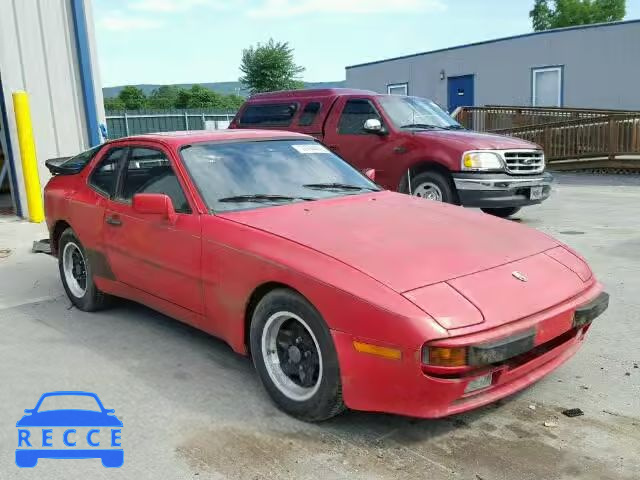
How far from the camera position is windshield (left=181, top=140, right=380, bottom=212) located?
400 centimetres

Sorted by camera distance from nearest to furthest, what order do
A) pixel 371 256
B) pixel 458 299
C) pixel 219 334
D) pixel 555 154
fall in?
pixel 458 299, pixel 371 256, pixel 219 334, pixel 555 154

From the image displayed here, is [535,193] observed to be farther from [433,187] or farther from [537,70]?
[537,70]

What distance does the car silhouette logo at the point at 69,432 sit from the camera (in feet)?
9.99

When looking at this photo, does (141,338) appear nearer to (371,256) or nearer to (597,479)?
(371,256)

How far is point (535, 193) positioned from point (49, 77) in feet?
24.9

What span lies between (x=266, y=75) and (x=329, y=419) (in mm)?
56501

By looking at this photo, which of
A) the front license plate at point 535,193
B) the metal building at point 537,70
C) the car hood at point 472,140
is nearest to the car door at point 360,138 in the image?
the car hood at point 472,140

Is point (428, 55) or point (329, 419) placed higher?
point (428, 55)

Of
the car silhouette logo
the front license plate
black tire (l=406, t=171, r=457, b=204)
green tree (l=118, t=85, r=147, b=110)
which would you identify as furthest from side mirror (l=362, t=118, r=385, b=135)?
green tree (l=118, t=85, r=147, b=110)

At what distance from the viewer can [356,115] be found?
9164 mm

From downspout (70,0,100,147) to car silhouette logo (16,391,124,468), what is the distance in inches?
310

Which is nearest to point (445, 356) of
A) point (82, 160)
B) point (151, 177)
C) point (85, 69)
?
point (151, 177)

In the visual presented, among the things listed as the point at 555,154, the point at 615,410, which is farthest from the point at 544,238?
the point at 555,154

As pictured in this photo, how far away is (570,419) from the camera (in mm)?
3244
